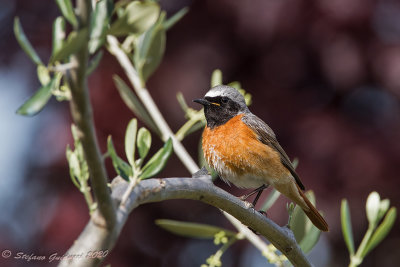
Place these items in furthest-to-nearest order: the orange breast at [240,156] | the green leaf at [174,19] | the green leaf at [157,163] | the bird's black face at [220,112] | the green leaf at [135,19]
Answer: the bird's black face at [220,112] < the orange breast at [240,156] < the green leaf at [174,19] < the green leaf at [157,163] < the green leaf at [135,19]

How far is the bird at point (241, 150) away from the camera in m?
2.95

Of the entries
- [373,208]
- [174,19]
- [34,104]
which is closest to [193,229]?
[373,208]

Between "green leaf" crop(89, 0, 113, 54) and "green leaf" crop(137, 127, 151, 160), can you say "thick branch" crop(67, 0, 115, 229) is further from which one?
"green leaf" crop(137, 127, 151, 160)

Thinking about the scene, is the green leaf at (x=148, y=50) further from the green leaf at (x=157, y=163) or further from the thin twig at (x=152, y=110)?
the green leaf at (x=157, y=163)

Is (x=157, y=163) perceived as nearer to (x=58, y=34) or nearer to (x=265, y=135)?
(x=58, y=34)

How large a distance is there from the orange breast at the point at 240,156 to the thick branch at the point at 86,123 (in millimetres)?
2113

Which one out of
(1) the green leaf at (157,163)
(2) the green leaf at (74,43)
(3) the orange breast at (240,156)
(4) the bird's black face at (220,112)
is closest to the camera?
(2) the green leaf at (74,43)

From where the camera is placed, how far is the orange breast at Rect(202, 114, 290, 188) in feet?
9.67

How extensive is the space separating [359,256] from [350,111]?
8.48 feet

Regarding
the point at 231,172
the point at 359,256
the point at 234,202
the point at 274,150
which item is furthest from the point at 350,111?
the point at 234,202

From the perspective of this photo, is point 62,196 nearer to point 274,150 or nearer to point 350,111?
point 274,150

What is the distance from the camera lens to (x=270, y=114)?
405cm

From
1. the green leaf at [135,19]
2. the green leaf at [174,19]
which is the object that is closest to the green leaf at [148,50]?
the green leaf at [174,19]

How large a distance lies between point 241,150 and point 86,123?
224 centimetres
